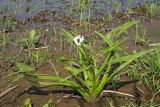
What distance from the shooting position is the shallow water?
19.8 feet

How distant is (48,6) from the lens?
6320 millimetres

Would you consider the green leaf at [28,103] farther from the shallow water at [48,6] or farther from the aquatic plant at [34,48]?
the shallow water at [48,6]

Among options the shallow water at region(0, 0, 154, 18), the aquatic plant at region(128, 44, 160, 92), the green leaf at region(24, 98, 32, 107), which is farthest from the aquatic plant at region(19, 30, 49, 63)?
the shallow water at region(0, 0, 154, 18)

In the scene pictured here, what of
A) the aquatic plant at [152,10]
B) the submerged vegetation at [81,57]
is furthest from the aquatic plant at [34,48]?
the aquatic plant at [152,10]

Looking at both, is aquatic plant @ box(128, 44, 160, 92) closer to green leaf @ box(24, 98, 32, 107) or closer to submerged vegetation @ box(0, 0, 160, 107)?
submerged vegetation @ box(0, 0, 160, 107)

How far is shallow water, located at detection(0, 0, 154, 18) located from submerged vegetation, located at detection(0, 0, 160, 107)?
0.02 meters

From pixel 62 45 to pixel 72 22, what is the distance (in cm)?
90

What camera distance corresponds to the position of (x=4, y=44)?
4652 mm

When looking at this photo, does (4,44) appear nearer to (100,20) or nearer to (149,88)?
(100,20)

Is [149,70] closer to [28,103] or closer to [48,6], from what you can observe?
[28,103]

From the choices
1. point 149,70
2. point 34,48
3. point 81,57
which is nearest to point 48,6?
point 34,48

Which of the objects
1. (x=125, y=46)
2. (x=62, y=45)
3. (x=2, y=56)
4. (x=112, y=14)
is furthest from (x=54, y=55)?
(x=112, y=14)

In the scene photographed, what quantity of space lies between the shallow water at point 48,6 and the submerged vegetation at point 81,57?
0.8 inches

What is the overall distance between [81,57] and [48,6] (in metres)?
3.30
